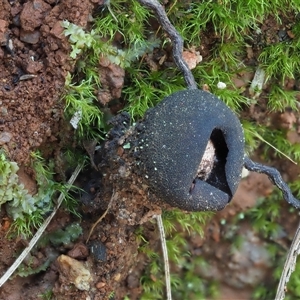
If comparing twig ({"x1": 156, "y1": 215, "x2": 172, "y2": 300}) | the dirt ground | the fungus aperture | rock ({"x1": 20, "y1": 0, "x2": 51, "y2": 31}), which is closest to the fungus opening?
the fungus aperture

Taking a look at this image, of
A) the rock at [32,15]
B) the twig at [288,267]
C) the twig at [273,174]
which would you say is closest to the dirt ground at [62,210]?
the rock at [32,15]

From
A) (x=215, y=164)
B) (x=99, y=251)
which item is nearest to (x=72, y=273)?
(x=99, y=251)

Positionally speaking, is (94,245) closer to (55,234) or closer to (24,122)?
(55,234)

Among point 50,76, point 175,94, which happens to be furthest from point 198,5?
point 50,76

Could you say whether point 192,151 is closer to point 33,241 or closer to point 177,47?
point 177,47

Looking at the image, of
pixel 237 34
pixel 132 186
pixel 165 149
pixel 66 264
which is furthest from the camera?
pixel 237 34

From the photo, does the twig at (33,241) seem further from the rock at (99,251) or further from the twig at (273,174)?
the twig at (273,174)

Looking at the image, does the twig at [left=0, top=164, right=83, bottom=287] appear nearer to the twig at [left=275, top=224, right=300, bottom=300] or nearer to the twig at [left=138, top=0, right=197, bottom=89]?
the twig at [left=138, top=0, right=197, bottom=89]
